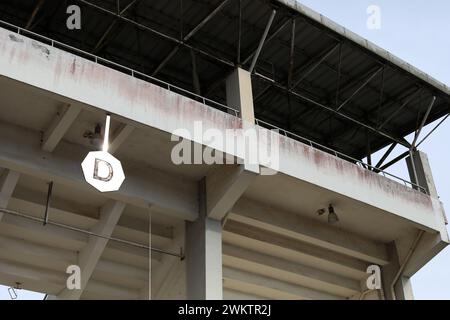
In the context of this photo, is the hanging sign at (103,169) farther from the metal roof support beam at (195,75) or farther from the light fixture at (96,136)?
the metal roof support beam at (195,75)

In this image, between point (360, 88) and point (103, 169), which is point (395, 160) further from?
point (103, 169)

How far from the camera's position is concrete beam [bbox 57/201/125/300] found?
18250mm

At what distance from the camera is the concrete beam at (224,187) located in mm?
17844

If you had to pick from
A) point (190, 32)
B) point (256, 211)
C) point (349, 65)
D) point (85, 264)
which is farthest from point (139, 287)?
point (349, 65)

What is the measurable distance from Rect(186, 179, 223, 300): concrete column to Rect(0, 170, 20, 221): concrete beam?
4.82m

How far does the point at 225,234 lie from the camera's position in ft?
66.0

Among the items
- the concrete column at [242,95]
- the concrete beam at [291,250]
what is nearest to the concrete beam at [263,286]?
the concrete beam at [291,250]

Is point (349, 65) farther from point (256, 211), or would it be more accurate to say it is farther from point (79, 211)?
point (79, 211)

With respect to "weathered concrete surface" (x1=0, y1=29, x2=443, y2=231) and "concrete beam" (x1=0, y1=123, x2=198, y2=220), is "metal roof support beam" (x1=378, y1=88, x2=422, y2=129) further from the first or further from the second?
"concrete beam" (x1=0, y1=123, x2=198, y2=220)

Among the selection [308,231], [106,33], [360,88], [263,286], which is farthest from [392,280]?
[106,33]

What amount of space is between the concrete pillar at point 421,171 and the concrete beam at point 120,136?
1163cm

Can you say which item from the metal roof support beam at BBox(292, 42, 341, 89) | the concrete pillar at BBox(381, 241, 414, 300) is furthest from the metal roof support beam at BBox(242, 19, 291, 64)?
the concrete pillar at BBox(381, 241, 414, 300)
